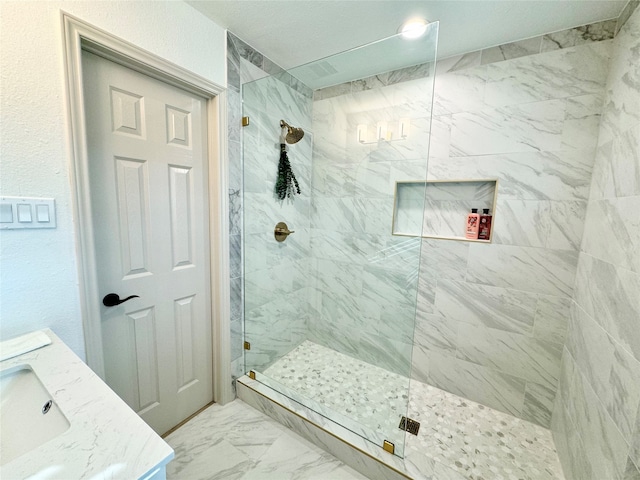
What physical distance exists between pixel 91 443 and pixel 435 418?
1735 millimetres

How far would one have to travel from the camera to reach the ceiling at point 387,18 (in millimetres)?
1235

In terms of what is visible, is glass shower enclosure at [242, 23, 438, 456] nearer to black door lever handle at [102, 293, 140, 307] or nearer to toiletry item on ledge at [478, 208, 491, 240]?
toiletry item on ledge at [478, 208, 491, 240]

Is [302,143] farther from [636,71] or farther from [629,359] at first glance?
[629,359]

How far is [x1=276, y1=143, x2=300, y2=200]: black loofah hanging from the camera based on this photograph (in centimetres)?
192

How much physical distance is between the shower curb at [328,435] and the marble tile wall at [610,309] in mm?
712

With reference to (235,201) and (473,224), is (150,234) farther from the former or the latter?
(473,224)

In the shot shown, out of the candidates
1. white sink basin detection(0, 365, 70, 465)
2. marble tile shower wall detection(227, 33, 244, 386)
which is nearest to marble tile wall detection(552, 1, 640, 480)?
white sink basin detection(0, 365, 70, 465)

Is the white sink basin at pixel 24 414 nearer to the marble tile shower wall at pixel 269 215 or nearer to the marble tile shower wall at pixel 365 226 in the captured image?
the marble tile shower wall at pixel 269 215

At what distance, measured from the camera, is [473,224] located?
1.66 meters

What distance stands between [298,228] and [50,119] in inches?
59.2

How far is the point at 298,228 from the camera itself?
216 cm

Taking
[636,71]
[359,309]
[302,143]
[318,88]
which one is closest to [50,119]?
[302,143]

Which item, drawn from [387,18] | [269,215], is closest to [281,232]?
[269,215]

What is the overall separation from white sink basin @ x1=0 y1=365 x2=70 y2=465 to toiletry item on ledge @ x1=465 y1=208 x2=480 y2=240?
6.43 ft
